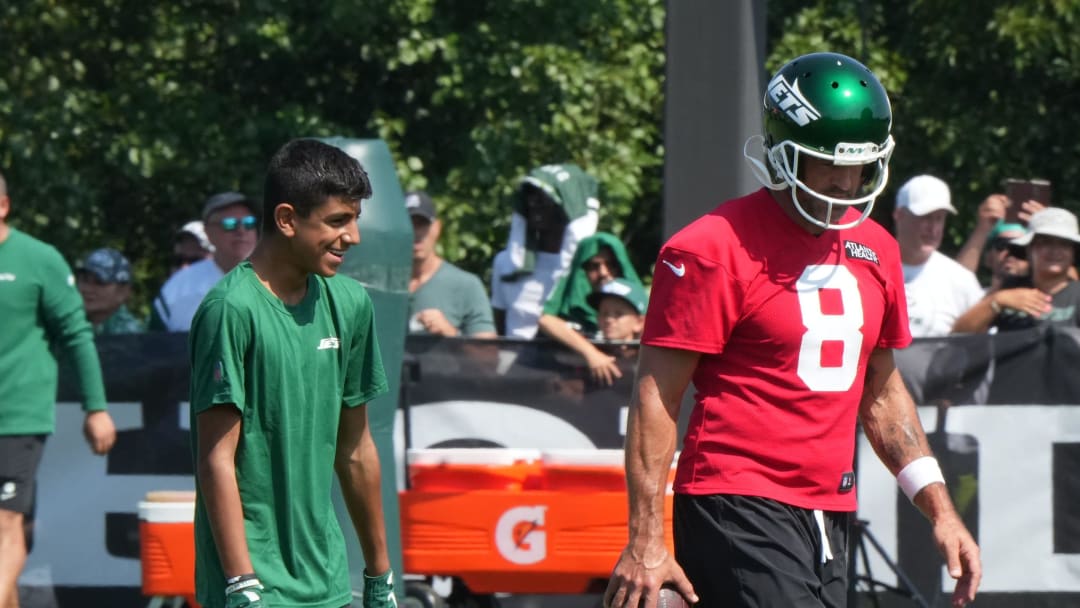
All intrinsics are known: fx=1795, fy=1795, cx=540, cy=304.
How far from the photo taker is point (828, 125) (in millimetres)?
4164

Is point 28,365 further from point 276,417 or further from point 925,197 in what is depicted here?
point 925,197

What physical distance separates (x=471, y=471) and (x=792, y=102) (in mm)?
3340

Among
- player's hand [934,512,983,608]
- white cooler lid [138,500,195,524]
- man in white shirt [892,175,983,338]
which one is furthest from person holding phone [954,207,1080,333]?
player's hand [934,512,983,608]

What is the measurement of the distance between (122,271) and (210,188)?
6.24 metres

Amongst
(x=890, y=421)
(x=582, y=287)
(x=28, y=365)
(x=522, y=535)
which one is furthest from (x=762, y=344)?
(x=28, y=365)

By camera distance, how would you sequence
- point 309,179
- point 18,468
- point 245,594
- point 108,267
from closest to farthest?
1. point 245,594
2. point 309,179
3. point 18,468
4. point 108,267

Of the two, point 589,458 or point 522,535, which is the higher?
point 589,458

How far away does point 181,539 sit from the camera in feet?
23.2

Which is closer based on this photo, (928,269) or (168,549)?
(168,549)

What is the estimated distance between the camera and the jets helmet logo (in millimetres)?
4184

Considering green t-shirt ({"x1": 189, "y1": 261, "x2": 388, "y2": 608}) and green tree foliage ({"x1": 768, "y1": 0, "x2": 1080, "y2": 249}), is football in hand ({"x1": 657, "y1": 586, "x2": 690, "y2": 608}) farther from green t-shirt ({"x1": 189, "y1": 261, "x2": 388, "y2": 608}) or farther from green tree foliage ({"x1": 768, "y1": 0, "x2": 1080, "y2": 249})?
green tree foliage ({"x1": 768, "y1": 0, "x2": 1080, "y2": 249})

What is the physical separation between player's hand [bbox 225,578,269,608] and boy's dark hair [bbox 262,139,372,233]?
0.88m

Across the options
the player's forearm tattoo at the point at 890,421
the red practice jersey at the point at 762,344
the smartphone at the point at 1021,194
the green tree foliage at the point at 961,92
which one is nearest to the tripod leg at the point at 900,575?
the smartphone at the point at 1021,194

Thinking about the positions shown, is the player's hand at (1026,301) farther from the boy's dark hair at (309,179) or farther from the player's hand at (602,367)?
the boy's dark hair at (309,179)
